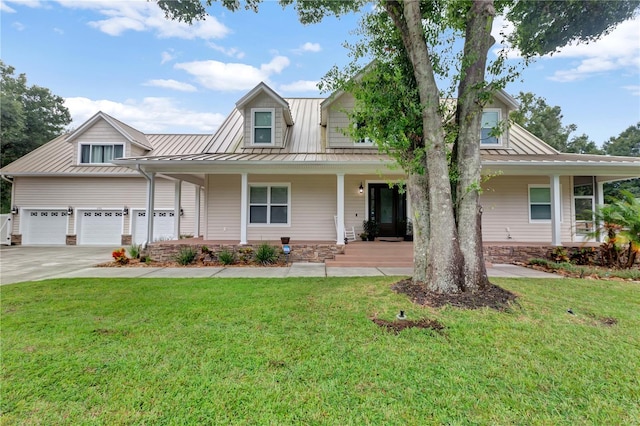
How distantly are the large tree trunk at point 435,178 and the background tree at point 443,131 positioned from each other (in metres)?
0.02

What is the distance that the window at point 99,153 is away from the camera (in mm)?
15500

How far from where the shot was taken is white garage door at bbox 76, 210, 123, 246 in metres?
15.2

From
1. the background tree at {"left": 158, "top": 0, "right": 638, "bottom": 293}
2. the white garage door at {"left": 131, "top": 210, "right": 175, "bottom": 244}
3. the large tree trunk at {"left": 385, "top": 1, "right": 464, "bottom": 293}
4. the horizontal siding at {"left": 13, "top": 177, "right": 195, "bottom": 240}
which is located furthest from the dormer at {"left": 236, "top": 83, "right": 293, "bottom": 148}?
the white garage door at {"left": 131, "top": 210, "right": 175, "bottom": 244}

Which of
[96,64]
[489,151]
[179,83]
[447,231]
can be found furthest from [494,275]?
[179,83]

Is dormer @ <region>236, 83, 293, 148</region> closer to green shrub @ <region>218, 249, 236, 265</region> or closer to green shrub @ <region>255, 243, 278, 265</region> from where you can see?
green shrub @ <region>255, 243, 278, 265</region>

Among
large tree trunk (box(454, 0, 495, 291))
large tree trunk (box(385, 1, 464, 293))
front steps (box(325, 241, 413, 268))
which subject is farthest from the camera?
front steps (box(325, 241, 413, 268))

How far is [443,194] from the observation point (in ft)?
16.0

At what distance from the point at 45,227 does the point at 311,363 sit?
1939cm

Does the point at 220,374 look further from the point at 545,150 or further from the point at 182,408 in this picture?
the point at 545,150

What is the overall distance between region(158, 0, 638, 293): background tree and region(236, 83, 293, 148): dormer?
5.75 meters

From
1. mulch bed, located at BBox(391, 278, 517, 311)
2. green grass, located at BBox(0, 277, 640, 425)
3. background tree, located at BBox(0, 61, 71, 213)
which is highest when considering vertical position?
background tree, located at BBox(0, 61, 71, 213)

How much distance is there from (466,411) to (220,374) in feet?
6.75

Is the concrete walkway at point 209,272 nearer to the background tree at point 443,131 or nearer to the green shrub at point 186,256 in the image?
the green shrub at point 186,256

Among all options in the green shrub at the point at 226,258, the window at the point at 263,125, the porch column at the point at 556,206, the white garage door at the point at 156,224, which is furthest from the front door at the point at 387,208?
the white garage door at the point at 156,224
